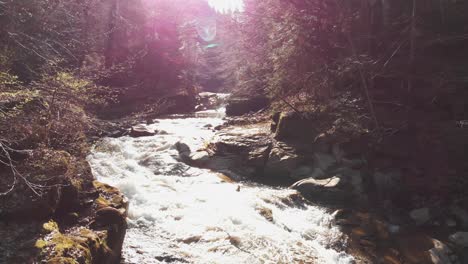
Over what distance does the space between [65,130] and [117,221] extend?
2125mm

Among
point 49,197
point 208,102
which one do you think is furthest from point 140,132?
→ point 208,102

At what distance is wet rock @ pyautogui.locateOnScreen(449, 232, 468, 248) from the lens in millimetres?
8609

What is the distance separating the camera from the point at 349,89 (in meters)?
13.6

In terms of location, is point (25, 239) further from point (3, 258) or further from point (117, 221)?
point (117, 221)

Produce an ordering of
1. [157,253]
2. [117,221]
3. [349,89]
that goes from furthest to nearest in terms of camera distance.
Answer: [349,89] → [157,253] → [117,221]

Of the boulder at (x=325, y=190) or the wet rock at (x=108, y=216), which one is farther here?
the boulder at (x=325, y=190)

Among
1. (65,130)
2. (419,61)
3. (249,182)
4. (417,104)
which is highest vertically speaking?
(419,61)

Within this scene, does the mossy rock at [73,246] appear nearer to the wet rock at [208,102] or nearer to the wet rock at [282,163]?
the wet rock at [282,163]

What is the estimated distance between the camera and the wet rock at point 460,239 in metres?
8.61

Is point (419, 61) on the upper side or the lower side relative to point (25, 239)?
upper

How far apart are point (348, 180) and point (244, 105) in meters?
15.6

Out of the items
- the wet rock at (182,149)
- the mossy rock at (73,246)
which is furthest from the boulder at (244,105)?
the mossy rock at (73,246)

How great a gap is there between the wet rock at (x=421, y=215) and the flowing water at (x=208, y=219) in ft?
8.58

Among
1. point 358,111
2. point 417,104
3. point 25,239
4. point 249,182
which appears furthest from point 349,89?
point 25,239
